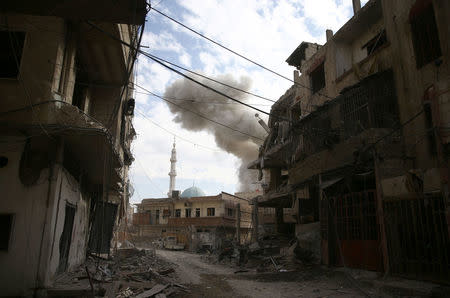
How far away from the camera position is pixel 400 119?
12.9 m

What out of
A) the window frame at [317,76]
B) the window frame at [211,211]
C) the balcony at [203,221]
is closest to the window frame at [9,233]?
the window frame at [317,76]

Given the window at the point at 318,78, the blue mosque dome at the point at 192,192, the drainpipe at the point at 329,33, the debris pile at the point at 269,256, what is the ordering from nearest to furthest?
the debris pile at the point at 269,256 < the drainpipe at the point at 329,33 < the window at the point at 318,78 < the blue mosque dome at the point at 192,192

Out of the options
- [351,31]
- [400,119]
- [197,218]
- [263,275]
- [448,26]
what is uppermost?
[351,31]

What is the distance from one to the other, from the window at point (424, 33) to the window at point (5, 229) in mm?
13586

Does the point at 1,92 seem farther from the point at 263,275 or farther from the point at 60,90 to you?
the point at 263,275

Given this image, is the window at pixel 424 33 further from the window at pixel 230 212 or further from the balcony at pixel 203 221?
the window at pixel 230 212

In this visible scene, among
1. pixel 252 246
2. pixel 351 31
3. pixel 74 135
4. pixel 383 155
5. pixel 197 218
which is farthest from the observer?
pixel 197 218

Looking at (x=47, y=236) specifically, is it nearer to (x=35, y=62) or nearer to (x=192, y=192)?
(x=35, y=62)

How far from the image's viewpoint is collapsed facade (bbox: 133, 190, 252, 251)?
41.5m

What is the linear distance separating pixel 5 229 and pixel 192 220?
36057 mm

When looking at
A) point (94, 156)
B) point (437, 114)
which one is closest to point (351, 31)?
point (437, 114)

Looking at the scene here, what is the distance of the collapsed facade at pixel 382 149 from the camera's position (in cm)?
944

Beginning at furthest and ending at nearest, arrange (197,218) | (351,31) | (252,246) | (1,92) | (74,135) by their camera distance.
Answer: (197,218)
(252,246)
(351,31)
(74,135)
(1,92)

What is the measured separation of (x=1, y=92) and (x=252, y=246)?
1458 cm
